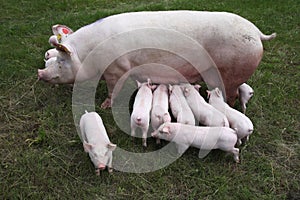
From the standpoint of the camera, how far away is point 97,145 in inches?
116

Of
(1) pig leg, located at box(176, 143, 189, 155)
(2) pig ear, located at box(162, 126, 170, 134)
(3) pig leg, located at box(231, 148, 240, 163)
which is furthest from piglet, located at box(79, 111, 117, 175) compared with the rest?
(3) pig leg, located at box(231, 148, 240, 163)

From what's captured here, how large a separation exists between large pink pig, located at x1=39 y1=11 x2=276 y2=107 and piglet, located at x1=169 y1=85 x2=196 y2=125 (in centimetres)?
26

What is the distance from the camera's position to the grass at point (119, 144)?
288 cm

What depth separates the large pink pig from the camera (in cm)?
350

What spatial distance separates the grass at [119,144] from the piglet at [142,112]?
7.2 inches

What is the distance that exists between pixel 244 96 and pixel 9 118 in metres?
2.31

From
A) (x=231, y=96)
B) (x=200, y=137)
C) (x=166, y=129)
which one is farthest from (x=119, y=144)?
(x=231, y=96)

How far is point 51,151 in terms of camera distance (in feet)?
10.5

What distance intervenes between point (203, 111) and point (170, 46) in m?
0.72

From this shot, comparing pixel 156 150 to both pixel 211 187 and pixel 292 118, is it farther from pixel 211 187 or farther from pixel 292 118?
pixel 292 118

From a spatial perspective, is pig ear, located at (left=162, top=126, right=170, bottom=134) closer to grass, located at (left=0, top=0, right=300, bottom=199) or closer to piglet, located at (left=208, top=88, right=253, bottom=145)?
grass, located at (left=0, top=0, right=300, bottom=199)

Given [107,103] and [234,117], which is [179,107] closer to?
[234,117]

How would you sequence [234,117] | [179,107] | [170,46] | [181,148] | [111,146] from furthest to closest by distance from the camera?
[170,46]
[179,107]
[234,117]
[181,148]
[111,146]

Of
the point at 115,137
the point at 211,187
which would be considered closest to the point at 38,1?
the point at 115,137
